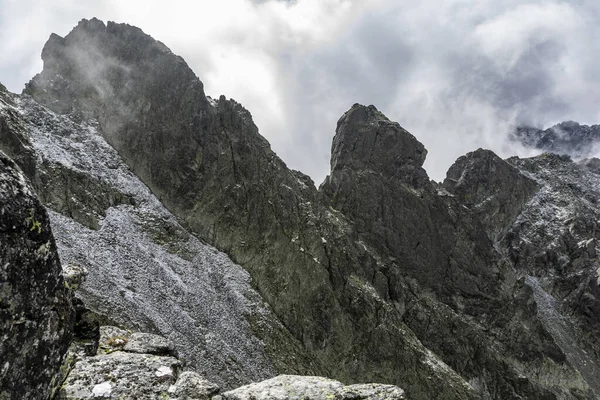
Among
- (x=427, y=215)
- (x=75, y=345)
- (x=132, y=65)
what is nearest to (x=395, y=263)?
(x=427, y=215)

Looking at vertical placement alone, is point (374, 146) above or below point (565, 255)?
above

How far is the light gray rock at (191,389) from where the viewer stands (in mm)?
11461

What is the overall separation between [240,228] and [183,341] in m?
31.4

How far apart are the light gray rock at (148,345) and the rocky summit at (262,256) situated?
0.11 m

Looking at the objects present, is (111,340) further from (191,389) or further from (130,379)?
(191,389)

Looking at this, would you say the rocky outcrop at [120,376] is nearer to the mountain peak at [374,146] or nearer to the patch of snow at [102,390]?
the patch of snow at [102,390]

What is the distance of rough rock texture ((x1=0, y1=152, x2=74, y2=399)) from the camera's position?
706 centimetres

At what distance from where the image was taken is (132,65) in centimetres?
9650

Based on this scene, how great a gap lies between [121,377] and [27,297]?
4999mm

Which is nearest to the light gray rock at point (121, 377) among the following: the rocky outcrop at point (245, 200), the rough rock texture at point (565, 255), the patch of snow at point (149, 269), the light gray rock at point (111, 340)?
the light gray rock at point (111, 340)

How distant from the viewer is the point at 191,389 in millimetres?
11672

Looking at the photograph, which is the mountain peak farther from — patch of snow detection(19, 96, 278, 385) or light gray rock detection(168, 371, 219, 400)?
light gray rock detection(168, 371, 219, 400)

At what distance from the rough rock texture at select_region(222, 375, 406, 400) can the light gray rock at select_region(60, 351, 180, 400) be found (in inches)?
71.2

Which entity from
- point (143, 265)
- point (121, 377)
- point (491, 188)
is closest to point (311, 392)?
point (121, 377)
